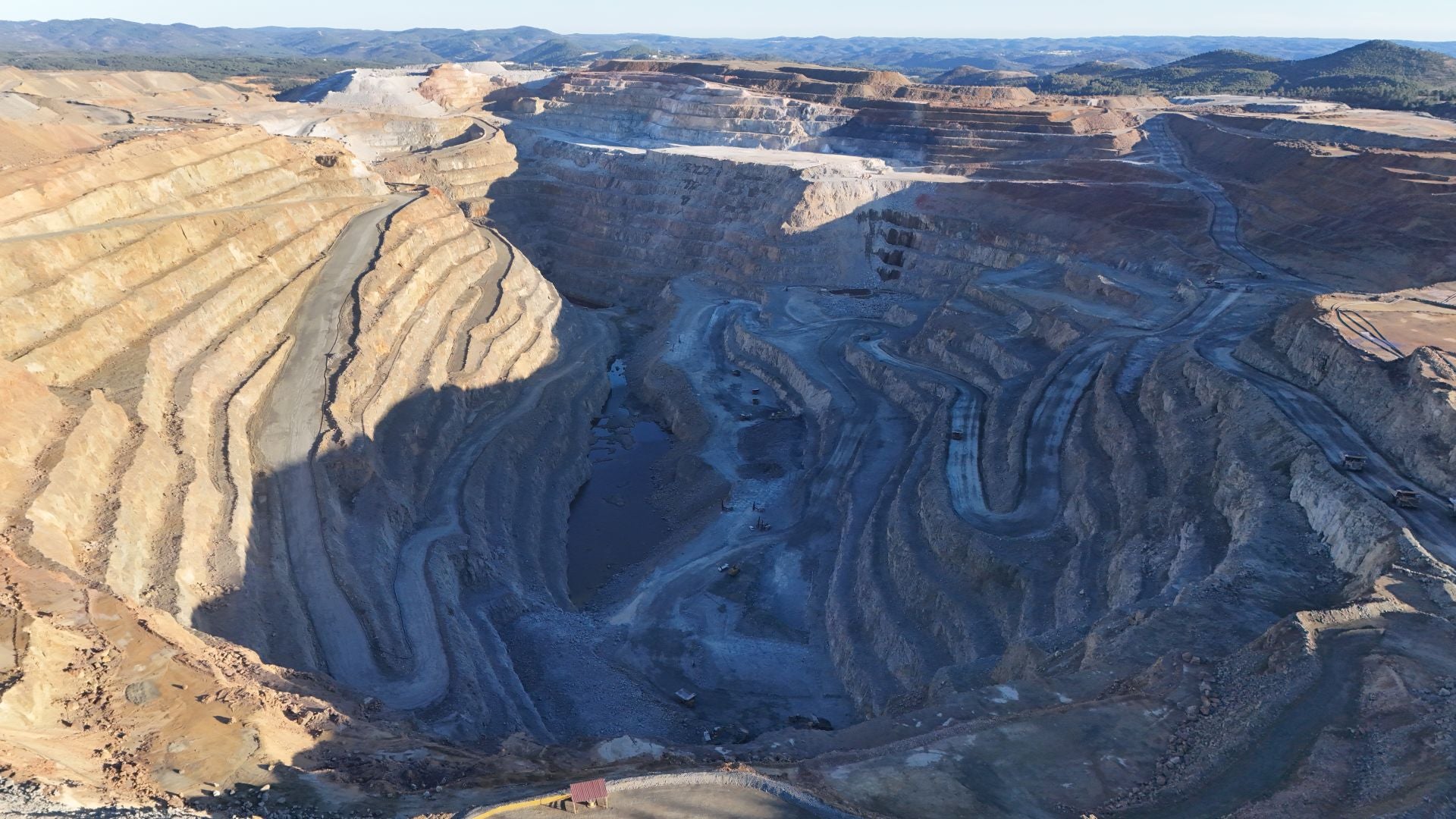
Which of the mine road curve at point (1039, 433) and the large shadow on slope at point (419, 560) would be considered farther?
the mine road curve at point (1039, 433)

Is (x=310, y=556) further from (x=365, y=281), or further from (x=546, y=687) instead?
(x=365, y=281)

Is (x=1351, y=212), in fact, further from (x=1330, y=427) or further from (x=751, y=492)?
(x=751, y=492)

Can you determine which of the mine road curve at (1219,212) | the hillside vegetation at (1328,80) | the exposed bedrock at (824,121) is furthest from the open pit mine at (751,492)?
the hillside vegetation at (1328,80)

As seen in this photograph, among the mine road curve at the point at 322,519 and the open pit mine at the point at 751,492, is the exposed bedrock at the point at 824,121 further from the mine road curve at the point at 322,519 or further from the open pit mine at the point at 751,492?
the mine road curve at the point at 322,519

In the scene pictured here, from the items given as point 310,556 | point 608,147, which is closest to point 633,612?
point 310,556

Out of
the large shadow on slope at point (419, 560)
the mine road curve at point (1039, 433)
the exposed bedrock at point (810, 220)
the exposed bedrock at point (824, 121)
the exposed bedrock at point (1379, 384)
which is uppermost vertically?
the exposed bedrock at point (824, 121)

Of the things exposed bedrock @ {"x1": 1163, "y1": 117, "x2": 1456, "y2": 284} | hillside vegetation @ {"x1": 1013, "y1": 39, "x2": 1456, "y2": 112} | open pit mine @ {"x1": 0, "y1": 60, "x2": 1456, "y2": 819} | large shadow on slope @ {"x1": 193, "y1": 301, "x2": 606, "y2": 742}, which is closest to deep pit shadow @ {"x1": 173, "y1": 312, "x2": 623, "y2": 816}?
large shadow on slope @ {"x1": 193, "y1": 301, "x2": 606, "y2": 742}

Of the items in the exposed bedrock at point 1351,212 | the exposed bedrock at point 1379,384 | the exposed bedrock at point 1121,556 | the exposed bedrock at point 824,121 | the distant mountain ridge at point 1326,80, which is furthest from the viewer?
the distant mountain ridge at point 1326,80

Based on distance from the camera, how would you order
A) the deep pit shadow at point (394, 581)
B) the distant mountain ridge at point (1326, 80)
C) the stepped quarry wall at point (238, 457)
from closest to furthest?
the stepped quarry wall at point (238, 457) → the deep pit shadow at point (394, 581) → the distant mountain ridge at point (1326, 80)

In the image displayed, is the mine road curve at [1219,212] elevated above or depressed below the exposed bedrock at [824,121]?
below
